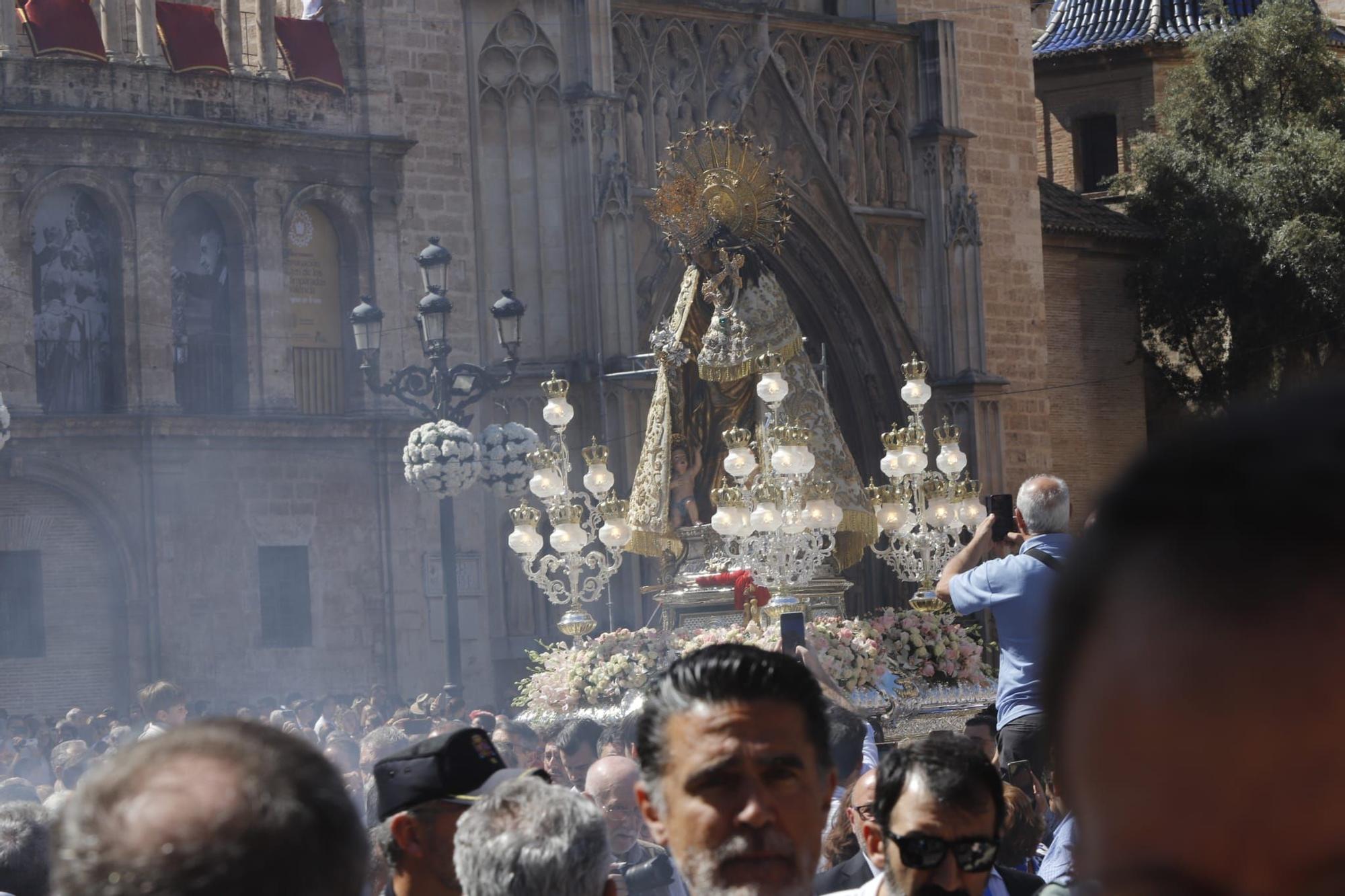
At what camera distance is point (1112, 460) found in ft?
111

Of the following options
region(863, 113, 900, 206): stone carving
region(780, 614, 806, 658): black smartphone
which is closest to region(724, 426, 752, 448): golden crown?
region(780, 614, 806, 658): black smartphone

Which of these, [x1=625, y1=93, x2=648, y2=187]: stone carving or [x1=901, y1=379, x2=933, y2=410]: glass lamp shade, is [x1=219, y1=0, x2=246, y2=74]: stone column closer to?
[x1=625, y1=93, x2=648, y2=187]: stone carving

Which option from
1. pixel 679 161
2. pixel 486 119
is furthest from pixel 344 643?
pixel 679 161

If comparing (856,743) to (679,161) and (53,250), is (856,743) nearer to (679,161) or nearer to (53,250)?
(679,161)

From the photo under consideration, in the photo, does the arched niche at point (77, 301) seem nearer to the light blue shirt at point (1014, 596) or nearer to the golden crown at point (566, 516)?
the golden crown at point (566, 516)

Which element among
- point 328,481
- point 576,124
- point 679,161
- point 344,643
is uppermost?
point 576,124

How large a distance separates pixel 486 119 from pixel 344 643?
21.6 feet

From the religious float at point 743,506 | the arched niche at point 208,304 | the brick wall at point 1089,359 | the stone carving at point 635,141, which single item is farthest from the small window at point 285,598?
the brick wall at point 1089,359

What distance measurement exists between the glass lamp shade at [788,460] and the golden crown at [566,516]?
2062mm

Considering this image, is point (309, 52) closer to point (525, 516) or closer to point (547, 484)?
point (525, 516)

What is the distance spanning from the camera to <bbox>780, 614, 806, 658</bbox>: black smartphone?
387 inches

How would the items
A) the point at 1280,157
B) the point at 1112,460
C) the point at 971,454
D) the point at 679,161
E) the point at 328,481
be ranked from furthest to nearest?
the point at 1112,460
the point at 1280,157
the point at 971,454
the point at 328,481
the point at 679,161

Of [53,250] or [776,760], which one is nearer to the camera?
[776,760]

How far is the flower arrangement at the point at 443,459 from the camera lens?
16547 mm
